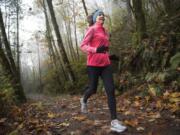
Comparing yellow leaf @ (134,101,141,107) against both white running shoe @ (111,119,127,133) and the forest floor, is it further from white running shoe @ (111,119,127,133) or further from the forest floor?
white running shoe @ (111,119,127,133)

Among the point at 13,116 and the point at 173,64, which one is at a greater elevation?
the point at 173,64

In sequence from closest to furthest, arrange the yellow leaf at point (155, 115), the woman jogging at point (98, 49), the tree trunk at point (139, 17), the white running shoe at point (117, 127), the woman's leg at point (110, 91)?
the white running shoe at point (117, 127) < the woman's leg at point (110, 91) < the woman jogging at point (98, 49) < the yellow leaf at point (155, 115) < the tree trunk at point (139, 17)

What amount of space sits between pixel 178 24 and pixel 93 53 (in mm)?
5211

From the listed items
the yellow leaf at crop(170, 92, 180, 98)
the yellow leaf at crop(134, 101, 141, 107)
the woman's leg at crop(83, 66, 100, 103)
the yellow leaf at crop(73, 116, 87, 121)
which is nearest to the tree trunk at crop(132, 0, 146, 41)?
the yellow leaf at crop(134, 101, 141, 107)

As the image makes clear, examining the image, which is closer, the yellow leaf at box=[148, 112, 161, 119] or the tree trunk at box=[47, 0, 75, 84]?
the yellow leaf at box=[148, 112, 161, 119]

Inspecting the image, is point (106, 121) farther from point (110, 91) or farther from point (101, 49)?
point (101, 49)

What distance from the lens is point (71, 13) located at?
38156 millimetres

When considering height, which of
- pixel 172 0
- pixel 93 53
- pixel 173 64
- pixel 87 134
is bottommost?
pixel 87 134

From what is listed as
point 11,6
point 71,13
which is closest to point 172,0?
point 11,6

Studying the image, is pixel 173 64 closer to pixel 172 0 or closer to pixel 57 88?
pixel 172 0

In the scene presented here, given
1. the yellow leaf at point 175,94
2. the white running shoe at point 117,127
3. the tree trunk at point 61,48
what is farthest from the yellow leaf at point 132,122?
the tree trunk at point 61,48

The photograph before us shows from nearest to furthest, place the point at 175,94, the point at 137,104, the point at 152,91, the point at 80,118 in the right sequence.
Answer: the point at 80,118
the point at 175,94
the point at 137,104
the point at 152,91

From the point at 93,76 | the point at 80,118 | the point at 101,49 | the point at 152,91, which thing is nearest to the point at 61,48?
the point at 152,91

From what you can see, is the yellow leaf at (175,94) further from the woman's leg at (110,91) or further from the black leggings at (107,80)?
the woman's leg at (110,91)
